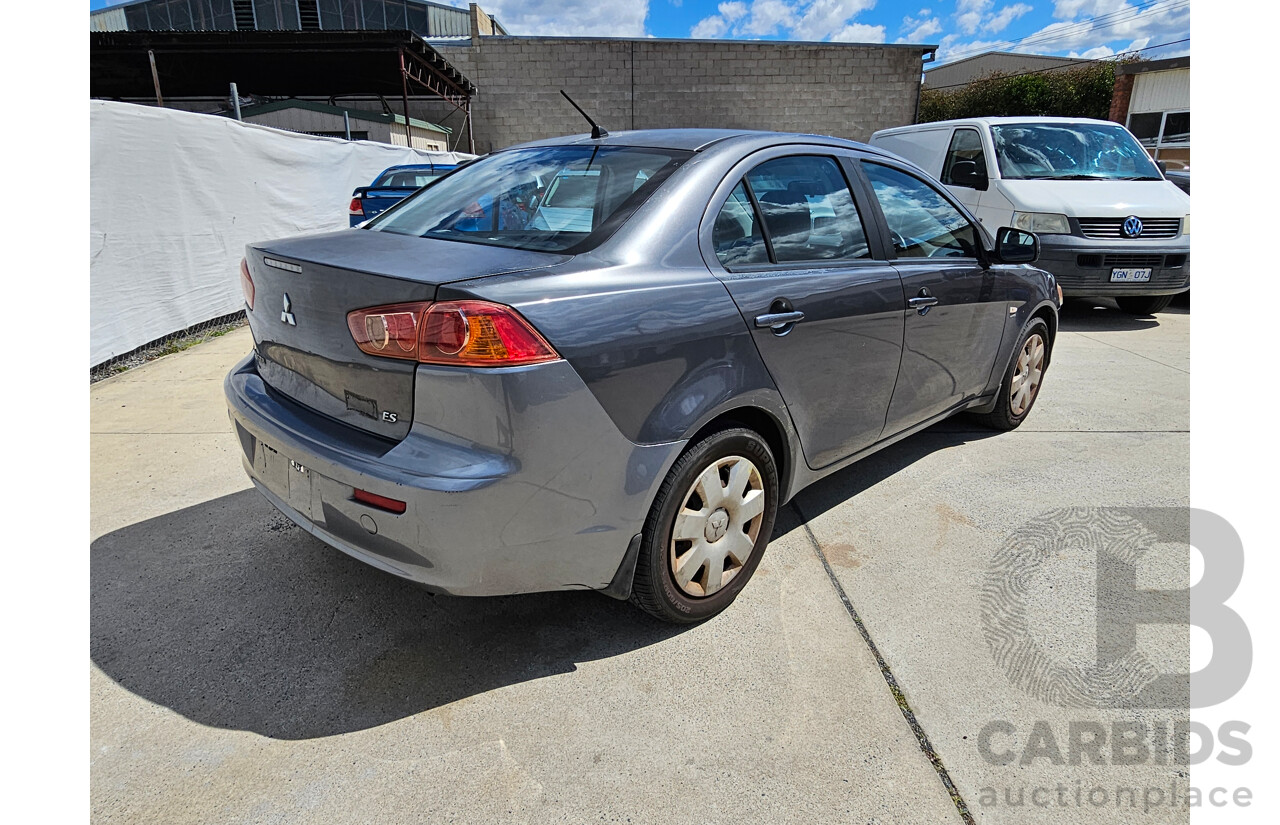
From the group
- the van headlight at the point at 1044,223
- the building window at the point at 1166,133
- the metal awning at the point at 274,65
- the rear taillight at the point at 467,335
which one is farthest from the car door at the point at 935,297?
the building window at the point at 1166,133

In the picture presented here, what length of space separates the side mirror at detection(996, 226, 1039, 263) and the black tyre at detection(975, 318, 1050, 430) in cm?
51

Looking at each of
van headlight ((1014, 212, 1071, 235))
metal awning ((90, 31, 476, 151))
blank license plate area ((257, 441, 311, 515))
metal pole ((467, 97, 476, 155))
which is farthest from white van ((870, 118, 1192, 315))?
metal pole ((467, 97, 476, 155))

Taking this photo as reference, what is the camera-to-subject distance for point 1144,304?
28.8ft

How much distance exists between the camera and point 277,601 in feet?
9.00

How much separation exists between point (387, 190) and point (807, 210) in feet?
27.4

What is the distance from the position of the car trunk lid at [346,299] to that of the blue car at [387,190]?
617cm

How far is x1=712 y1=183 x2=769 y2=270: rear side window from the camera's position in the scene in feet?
8.23

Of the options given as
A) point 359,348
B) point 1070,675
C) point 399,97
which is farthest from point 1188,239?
point 399,97

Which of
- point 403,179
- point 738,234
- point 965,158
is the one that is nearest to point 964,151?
point 965,158

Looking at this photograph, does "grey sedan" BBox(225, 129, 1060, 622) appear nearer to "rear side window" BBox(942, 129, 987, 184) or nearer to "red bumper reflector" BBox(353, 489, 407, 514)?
"red bumper reflector" BBox(353, 489, 407, 514)

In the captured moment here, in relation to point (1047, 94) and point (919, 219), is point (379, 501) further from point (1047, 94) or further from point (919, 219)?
point (1047, 94)

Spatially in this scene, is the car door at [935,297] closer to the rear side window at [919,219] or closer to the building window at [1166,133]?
the rear side window at [919,219]

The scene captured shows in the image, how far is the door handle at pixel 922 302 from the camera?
322cm

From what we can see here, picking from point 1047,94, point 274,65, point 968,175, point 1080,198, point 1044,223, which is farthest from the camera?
point 1047,94
